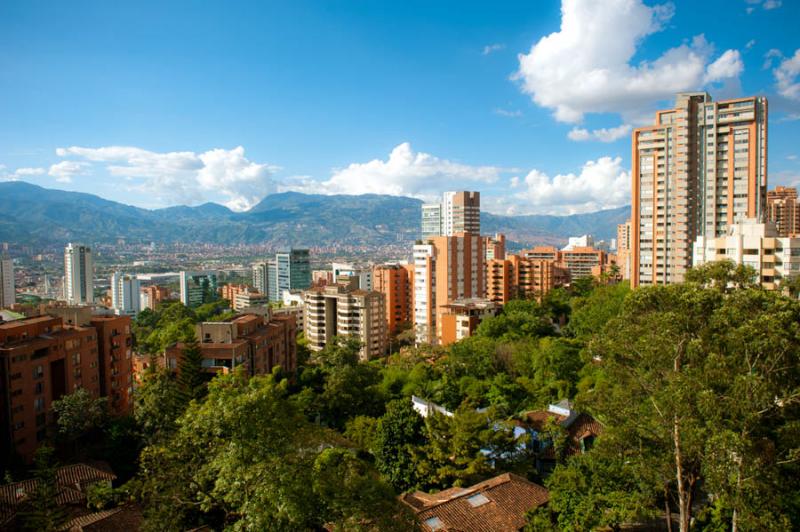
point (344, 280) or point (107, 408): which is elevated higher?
point (344, 280)

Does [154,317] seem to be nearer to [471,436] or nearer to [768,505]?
[471,436]

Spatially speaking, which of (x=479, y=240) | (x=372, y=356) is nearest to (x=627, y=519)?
(x=372, y=356)

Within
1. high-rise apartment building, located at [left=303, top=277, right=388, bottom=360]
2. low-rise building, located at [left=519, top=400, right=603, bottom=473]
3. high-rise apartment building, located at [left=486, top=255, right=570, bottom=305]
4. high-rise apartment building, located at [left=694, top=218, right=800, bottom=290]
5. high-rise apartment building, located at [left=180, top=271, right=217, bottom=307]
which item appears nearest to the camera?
low-rise building, located at [left=519, top=400, right=603, bottom=473]

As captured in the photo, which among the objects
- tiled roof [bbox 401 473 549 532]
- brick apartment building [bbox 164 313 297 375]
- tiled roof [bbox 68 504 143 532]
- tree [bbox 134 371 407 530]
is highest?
tree [bbox 134 371 407 530]

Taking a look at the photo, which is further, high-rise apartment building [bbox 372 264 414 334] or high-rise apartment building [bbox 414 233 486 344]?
high-rise apartment building [bbox 372 264 414 334]

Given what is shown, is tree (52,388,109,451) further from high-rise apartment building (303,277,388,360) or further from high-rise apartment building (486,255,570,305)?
high-rise apartment building (486,255,570,305)

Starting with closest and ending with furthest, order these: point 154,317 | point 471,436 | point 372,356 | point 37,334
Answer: point 471,436, point 37,334, point 372,356, point 154,317

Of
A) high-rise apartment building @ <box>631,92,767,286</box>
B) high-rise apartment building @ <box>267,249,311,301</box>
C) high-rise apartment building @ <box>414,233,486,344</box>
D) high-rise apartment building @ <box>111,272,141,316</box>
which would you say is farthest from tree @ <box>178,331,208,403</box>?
high-rise apartment building @ <box>267,249,311,301</box>
